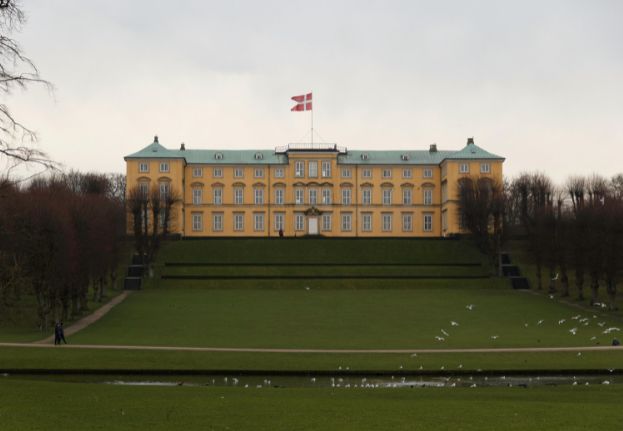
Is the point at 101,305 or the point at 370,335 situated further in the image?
the point at 101,305

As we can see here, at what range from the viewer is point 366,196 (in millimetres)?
94750

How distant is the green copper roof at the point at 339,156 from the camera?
304 ft

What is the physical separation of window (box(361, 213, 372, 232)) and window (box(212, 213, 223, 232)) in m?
15.8

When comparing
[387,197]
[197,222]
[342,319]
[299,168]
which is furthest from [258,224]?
[342,319]

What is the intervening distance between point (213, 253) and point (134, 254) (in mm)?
6917

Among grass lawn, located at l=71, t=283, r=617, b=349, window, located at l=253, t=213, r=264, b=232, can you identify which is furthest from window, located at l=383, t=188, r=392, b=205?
grass lawn, located at l=71, t=283, r=617, b=349

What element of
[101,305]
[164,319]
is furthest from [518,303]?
[101,305]

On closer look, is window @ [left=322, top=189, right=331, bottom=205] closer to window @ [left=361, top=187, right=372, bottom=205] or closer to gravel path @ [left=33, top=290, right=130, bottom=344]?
window @ [left=361, top=187, right=372, bottom=205]

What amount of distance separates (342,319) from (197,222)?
50280 millimetres

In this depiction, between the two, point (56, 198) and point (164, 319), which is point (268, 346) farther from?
point (56, 198)

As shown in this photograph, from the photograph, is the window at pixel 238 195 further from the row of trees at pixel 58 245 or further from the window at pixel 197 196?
the row of trees at pixel 58 245

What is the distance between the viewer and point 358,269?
6819 cm

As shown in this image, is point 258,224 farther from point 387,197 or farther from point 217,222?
point 387,197

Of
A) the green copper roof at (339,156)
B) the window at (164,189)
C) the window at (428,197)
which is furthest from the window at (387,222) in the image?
the window at (164,189)
